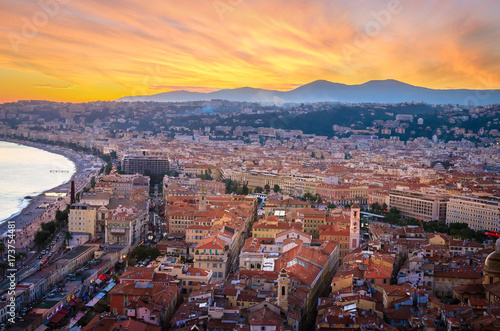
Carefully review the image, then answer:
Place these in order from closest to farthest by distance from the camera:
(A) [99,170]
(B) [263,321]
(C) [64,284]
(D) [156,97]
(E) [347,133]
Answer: (B) [263,321] → (C) [64,284] → (A) [99,170] → (E) [347,133] → (D) [156,97]

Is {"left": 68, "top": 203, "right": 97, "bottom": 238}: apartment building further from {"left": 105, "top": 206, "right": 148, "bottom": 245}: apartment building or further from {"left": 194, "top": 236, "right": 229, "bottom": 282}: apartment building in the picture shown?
{"left": 194, "top": 236, "right": 229, "bottom": 282}: apartment building

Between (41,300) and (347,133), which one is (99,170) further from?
(347,133)

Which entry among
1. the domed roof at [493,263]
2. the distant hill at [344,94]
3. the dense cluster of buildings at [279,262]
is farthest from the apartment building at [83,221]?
the distant hill at [344,94]

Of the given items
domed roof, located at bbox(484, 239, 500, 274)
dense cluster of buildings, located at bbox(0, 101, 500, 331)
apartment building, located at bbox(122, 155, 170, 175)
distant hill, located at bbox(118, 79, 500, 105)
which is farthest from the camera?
distant hill, located at bbox(118, 79, 500, 105)

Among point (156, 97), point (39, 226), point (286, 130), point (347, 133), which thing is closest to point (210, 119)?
point (286, 130)

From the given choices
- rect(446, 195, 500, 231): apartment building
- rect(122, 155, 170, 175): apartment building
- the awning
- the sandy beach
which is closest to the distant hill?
rect(122, 155, 170, 175): apartment building
